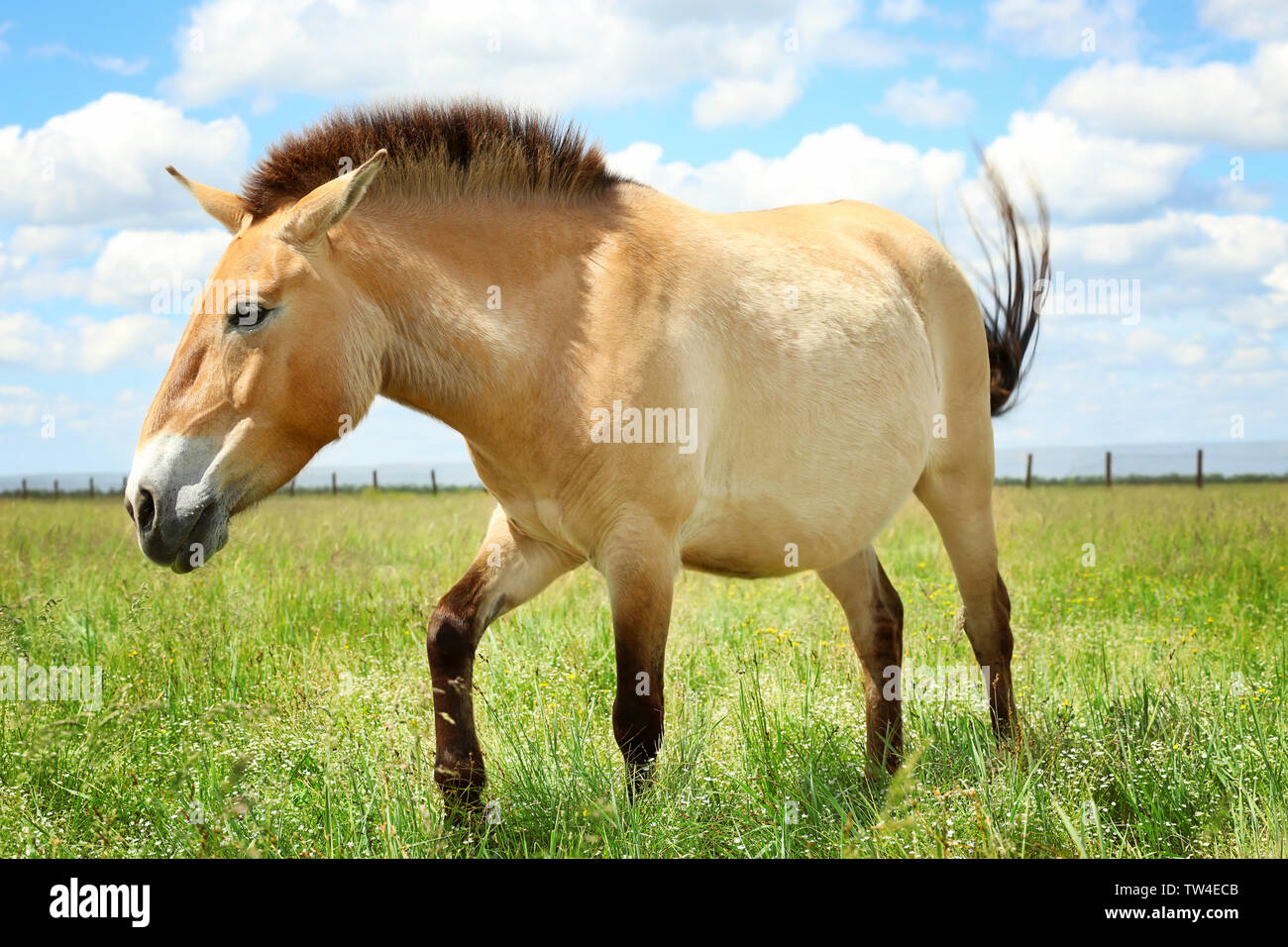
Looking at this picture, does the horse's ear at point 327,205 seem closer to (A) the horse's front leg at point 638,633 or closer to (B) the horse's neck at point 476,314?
(B) the horse's neck at point 476,314

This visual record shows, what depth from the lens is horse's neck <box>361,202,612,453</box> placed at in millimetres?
3441

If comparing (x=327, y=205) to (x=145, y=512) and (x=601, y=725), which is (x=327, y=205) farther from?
(x=601, y=725)

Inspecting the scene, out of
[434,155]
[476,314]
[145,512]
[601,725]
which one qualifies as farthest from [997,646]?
[145,512]

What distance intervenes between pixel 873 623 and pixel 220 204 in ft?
12.0

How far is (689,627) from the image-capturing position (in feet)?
21.1

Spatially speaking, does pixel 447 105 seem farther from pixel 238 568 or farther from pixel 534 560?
pixel 238 568

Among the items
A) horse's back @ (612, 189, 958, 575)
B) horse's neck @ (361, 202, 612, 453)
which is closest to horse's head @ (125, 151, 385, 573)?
horse's neck @ (361, 202, 612, 453)

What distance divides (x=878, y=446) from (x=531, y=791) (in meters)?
2.19

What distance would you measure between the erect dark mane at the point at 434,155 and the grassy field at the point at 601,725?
1.94m

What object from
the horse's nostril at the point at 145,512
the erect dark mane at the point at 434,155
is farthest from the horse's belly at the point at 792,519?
the horse's nostril at the point at 145,512

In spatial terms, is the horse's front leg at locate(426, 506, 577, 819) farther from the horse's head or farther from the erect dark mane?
the erect dark mane

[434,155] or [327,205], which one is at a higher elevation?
[434,155]

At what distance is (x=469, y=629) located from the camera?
3848 mm
